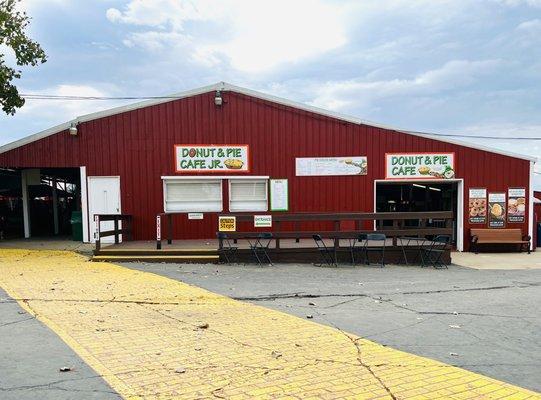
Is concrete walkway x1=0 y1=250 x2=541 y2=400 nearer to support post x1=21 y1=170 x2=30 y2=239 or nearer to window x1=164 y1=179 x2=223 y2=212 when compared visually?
window x1=164 y1=179 x2=223 y2=212

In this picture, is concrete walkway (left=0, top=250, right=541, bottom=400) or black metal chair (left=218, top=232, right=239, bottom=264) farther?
black metal chair (left=218, top=232, right=239, bottom=264)

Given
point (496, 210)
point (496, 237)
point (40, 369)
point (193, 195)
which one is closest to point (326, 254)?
point (193, 195)

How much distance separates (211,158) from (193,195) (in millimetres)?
1416

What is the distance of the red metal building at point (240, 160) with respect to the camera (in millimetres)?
15586

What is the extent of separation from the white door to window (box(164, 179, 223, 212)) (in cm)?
166

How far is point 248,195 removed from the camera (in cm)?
1609

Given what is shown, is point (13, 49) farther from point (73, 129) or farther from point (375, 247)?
point (375, 247)

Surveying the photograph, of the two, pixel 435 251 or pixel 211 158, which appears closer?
pixel 435 251

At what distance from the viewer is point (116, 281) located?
30.1ft

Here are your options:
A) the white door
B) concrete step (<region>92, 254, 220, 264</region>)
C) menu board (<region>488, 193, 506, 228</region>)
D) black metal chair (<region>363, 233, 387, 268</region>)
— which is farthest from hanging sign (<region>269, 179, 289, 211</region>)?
menu board (<region>488, 193, 506, 228</region>)

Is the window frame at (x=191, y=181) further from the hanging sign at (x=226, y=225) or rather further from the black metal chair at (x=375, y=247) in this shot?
the black metal chair at (x=375, y=247)

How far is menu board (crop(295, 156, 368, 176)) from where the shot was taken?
52.7ft

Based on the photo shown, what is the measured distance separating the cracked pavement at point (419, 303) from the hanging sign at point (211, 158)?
5.03m

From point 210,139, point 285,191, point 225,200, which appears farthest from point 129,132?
point 285,191
